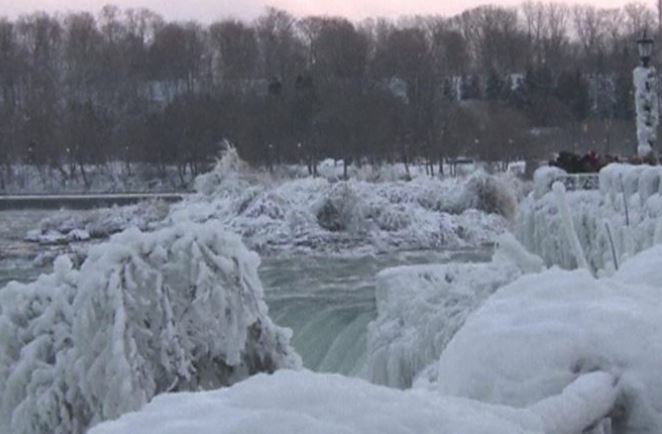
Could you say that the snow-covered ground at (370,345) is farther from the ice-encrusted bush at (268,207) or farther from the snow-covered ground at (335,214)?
the ice-encrusted bush at (268,207)

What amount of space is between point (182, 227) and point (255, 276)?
423mm

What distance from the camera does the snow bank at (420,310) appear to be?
10.7 meters

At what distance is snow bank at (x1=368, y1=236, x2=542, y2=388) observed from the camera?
10.7 m

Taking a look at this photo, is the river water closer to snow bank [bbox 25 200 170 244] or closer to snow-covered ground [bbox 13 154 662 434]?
snow bank [bbox 25 200 170 244]

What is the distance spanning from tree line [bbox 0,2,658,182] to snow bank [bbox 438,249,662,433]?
51.6m

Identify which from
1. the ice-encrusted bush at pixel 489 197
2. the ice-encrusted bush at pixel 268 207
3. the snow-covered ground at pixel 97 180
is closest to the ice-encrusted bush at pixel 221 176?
the ice-encrusted bush at pixel 268 207

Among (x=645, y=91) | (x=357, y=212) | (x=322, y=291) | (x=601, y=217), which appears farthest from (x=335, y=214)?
(x=601, y=217)

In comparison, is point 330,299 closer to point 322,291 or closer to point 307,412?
point 322,291

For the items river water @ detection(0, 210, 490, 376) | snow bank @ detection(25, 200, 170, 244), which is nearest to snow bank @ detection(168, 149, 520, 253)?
snow bank @ detection(25, 200, 170, 244)

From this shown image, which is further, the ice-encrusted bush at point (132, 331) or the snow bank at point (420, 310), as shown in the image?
the snow bank at point (420, 310)

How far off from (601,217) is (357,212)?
16143mm

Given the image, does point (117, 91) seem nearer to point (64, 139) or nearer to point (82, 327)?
point (64, 139)

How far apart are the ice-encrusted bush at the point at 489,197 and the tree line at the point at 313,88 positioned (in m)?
21.8

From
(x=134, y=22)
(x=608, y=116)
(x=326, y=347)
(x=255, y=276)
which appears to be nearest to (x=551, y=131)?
(x=608, y=116)
